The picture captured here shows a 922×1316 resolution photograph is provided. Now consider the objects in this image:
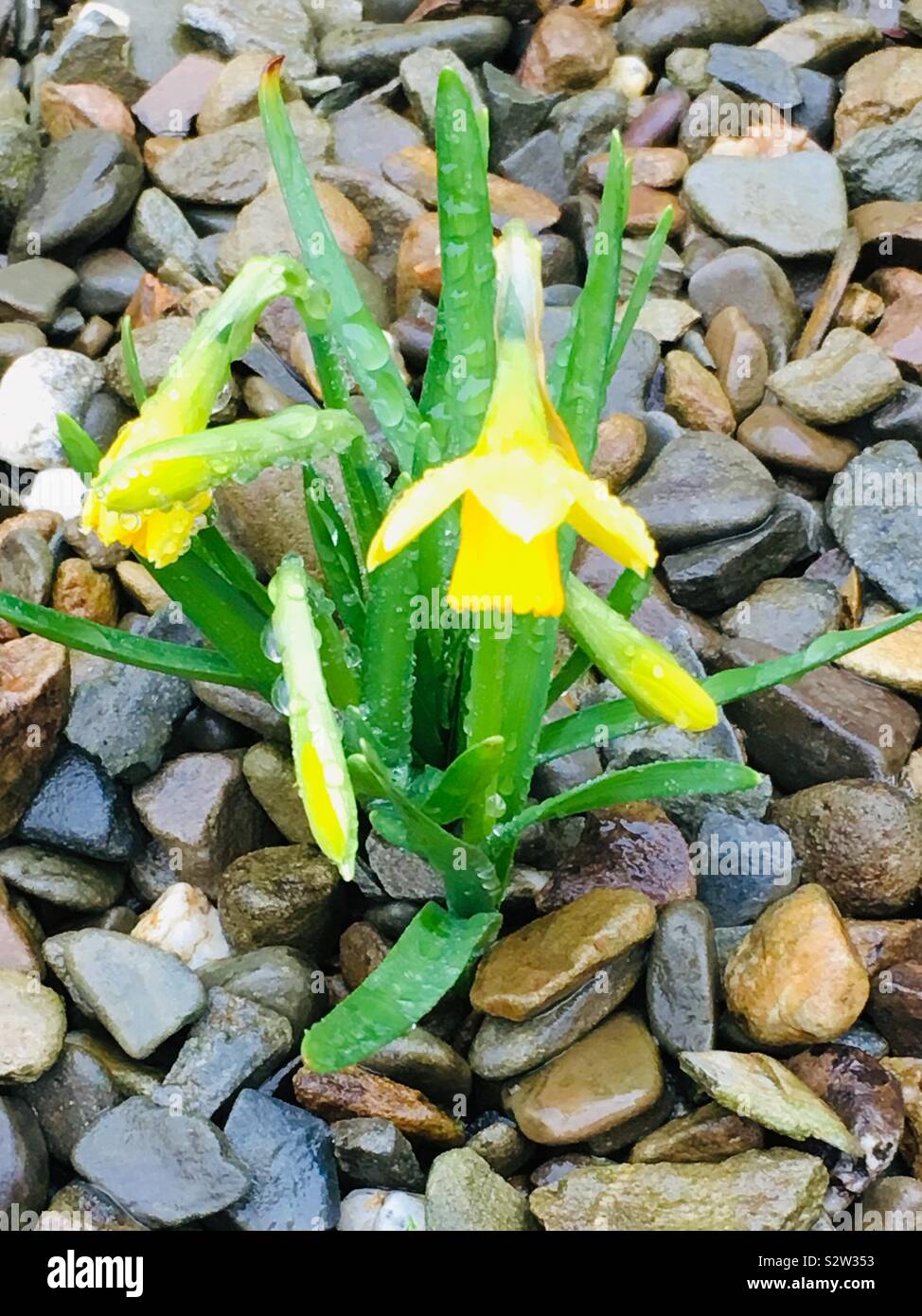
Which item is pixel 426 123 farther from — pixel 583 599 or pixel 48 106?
pixel 583 599

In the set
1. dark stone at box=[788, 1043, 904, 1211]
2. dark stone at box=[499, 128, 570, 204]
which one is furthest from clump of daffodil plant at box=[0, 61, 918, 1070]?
dark stone at box=[499, 128, 570, 204]

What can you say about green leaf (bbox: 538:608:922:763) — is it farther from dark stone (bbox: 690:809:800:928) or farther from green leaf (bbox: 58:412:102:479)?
green leaf (bbox: 58:412:102:479)

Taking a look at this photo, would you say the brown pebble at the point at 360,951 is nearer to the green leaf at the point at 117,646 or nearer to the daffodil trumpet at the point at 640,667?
the green leaf at the point at 117,646

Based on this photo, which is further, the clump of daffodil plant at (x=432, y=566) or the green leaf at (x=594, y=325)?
the green leaf at (x=594, y=325)

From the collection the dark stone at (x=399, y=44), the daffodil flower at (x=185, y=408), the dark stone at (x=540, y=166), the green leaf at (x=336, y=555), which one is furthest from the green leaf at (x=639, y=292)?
the dark stone at (x=399, y=44)

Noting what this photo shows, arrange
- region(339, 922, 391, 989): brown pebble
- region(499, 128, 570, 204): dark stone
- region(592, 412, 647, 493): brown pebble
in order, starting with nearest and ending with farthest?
region(339, 922, 391, 989): brown pebble → region(592, 412, 647, 493): brown pebble → region(499, 128, 570, 204): dark stone

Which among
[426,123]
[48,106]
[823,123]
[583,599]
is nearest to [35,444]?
[48,106]

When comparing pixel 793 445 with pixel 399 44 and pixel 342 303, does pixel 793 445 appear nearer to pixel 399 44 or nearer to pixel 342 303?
pixel 342 303
